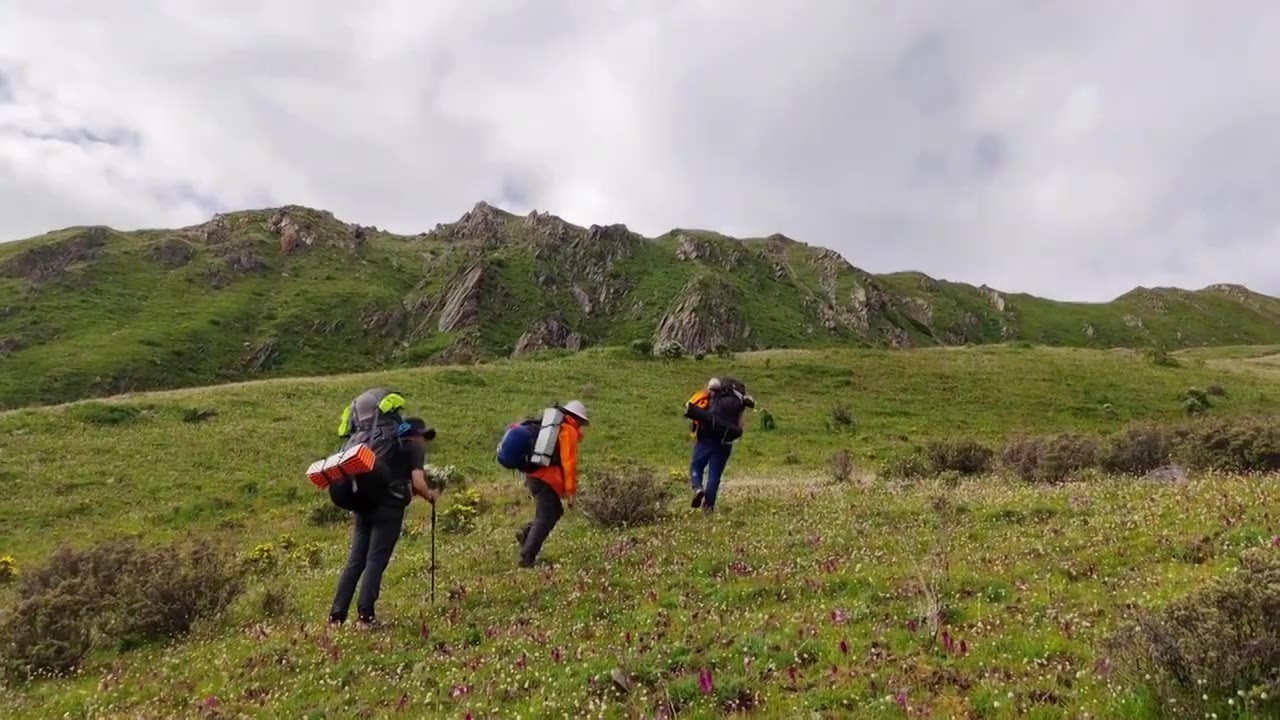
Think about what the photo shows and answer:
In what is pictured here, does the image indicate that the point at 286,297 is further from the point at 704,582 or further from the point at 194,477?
the point at 704,582

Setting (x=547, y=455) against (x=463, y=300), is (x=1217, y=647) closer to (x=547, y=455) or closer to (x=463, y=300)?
(x=547, y=455)

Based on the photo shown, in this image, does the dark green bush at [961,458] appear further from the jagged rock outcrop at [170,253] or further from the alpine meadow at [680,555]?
the jagged rock outcrop at [170,253]

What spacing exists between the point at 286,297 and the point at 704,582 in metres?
161

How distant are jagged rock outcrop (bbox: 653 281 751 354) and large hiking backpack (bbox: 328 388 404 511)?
134087 mm

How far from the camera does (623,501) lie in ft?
53.2

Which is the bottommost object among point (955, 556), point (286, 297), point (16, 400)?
point (16, 400)

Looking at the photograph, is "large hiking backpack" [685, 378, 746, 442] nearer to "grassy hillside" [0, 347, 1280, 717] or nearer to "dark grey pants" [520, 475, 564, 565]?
"grassy hillside" [0, 347, 1280, 717]

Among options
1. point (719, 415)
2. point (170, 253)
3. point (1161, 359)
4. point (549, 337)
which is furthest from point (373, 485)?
point (170, 253)

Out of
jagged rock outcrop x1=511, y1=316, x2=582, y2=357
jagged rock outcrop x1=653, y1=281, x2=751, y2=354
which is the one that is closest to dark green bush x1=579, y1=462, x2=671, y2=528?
jagged rock outcrop x1=511, y1=316, x2=582, y2=357

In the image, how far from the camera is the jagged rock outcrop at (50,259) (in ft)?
457

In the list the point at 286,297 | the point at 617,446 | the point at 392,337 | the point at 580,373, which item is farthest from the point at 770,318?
the point at 617,446

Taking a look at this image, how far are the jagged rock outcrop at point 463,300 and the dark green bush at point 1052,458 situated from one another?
132550 mm

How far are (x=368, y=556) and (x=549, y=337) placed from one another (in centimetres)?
14012

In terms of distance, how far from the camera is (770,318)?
168 metres
